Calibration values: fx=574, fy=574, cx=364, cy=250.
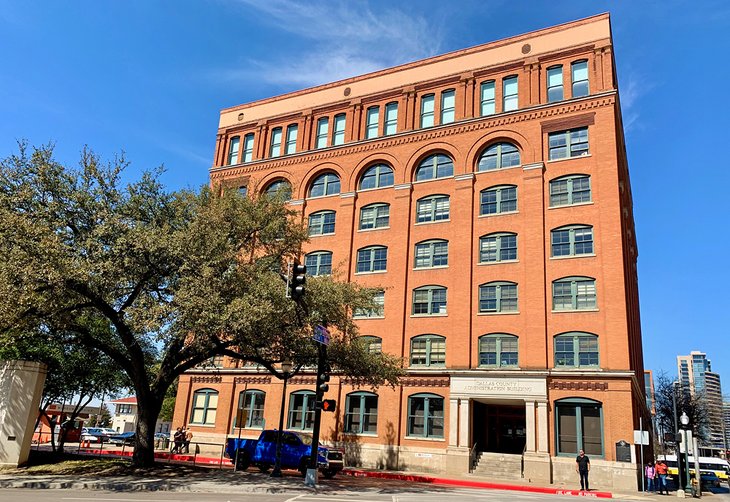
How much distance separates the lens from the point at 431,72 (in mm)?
39156

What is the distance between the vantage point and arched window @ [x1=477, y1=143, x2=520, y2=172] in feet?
115

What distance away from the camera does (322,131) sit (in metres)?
42.5

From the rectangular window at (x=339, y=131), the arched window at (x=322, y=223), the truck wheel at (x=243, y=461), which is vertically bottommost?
the truck wheel at (x=243, y=461)

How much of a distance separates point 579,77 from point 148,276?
27.2 meters

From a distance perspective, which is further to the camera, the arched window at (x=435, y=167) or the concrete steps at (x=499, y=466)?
the arched window at (x=435, y=167)

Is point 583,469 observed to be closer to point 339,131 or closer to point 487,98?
point 487,98

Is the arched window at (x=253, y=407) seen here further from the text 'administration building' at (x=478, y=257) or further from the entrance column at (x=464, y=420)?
the entrance column at (x=464, y=420)

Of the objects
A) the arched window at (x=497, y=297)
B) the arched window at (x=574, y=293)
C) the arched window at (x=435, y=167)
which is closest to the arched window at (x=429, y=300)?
the arched window at (x=497, y=297)

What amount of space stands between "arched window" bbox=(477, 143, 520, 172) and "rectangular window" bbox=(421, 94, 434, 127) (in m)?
4.79

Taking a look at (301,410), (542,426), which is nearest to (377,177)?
(301,410)

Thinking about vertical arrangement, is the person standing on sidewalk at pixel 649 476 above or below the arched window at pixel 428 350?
below

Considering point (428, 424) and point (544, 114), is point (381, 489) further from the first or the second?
point (544, 114)

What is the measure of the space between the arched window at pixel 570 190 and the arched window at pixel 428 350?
1025cm

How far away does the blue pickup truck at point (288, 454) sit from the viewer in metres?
24.3
